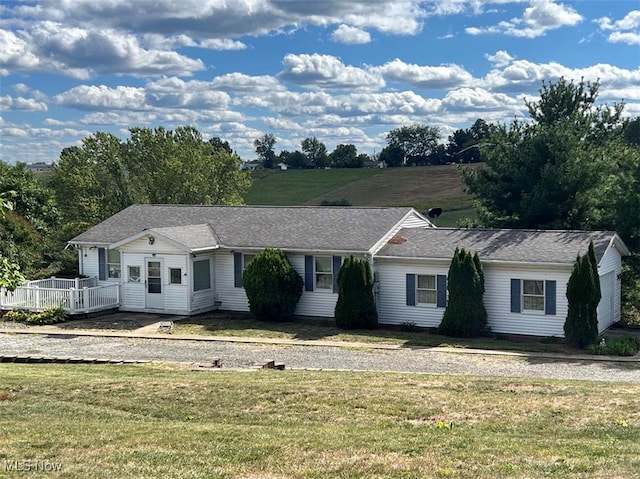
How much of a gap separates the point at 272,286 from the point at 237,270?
2.52m

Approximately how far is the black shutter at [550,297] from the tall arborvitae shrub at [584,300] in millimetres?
1040

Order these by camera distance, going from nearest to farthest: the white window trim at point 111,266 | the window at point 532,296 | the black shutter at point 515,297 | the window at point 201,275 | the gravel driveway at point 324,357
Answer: the gravel driveway at point 324,357 < the window at point 532,296 < the black shutter at point 515,297 < the window at point 201,275 < the white window trim at point 111,266

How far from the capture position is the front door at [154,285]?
2717 centimetres

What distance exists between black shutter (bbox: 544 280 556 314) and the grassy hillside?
131 ft

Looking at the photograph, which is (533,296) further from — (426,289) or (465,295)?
(426,289)

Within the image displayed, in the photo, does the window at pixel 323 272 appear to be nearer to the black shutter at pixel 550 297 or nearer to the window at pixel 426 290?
the window at pixel 426 290

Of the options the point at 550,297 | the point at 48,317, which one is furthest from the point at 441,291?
the point at 48,317

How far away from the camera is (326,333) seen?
23531 millimetres

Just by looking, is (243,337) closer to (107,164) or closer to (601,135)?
(601,135)

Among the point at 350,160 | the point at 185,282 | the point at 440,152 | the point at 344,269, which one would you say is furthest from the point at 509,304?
the point at 440,152

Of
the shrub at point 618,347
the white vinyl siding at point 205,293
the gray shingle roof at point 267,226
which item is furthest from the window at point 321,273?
the shrub at point 618,347

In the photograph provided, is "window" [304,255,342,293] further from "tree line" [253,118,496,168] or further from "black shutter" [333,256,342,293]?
"tree line" [253,118,496,168]

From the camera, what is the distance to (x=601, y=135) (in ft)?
110

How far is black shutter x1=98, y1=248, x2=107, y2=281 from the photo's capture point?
28.9 m
